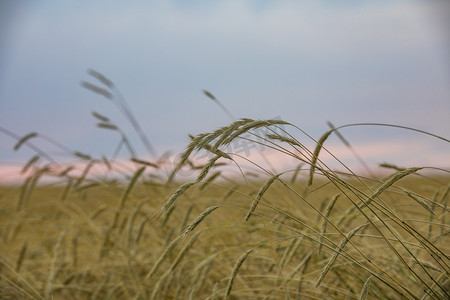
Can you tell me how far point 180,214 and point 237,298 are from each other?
0.72m

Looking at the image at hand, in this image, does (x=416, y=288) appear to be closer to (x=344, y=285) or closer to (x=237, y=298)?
(x=344, y=285)

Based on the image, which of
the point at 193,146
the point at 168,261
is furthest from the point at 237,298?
the point at 193,146

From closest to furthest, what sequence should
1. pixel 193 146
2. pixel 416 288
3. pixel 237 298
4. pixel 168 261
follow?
pixel 193 146, pixel 416 288, pixel 237 298, pixel 168 261

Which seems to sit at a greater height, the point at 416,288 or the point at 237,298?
the point at 416,288

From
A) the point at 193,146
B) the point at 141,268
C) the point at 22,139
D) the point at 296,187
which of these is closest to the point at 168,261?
the point at 141,268

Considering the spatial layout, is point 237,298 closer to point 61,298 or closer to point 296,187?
point 296,187

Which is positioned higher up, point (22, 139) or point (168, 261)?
point (22, 139)

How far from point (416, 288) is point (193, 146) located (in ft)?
4.70

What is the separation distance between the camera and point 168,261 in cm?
310

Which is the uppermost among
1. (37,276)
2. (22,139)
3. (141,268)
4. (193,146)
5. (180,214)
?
(193,146)

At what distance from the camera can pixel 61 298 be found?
3.24 m

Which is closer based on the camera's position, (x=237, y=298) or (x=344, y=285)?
(x=344, y=285)

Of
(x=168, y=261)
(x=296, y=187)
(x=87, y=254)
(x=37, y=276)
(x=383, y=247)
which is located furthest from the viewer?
(x=87, y=254)

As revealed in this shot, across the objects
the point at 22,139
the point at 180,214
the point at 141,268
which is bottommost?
the point at 141,268
